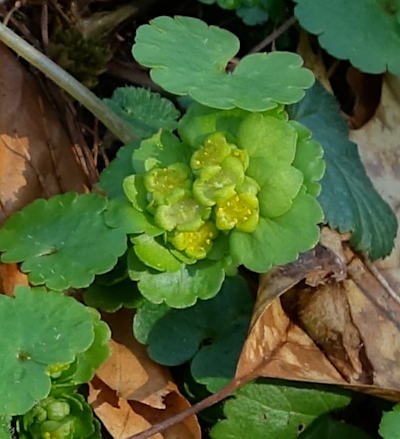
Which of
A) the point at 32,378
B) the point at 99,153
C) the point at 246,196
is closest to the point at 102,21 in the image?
the point at 99,153

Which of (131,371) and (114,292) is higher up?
(114,292)

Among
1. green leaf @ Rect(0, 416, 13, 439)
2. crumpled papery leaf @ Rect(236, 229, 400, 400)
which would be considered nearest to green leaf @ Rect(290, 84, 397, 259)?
crumpled papery leaf @ Rect(236, 229, 400, 400)

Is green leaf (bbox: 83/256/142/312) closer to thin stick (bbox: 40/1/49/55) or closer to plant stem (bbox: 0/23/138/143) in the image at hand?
plant stem (bbox: 0/23/138/143)

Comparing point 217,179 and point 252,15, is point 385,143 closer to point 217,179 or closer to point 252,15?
point 252,15

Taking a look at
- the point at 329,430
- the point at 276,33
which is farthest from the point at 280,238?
the point at 276,33

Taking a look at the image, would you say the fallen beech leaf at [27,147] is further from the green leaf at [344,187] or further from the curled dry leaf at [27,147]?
the green leaf at [344,187]

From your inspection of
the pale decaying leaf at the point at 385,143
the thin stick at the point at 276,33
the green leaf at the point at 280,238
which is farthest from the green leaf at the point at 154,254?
the thin stick at the point at 276,33
